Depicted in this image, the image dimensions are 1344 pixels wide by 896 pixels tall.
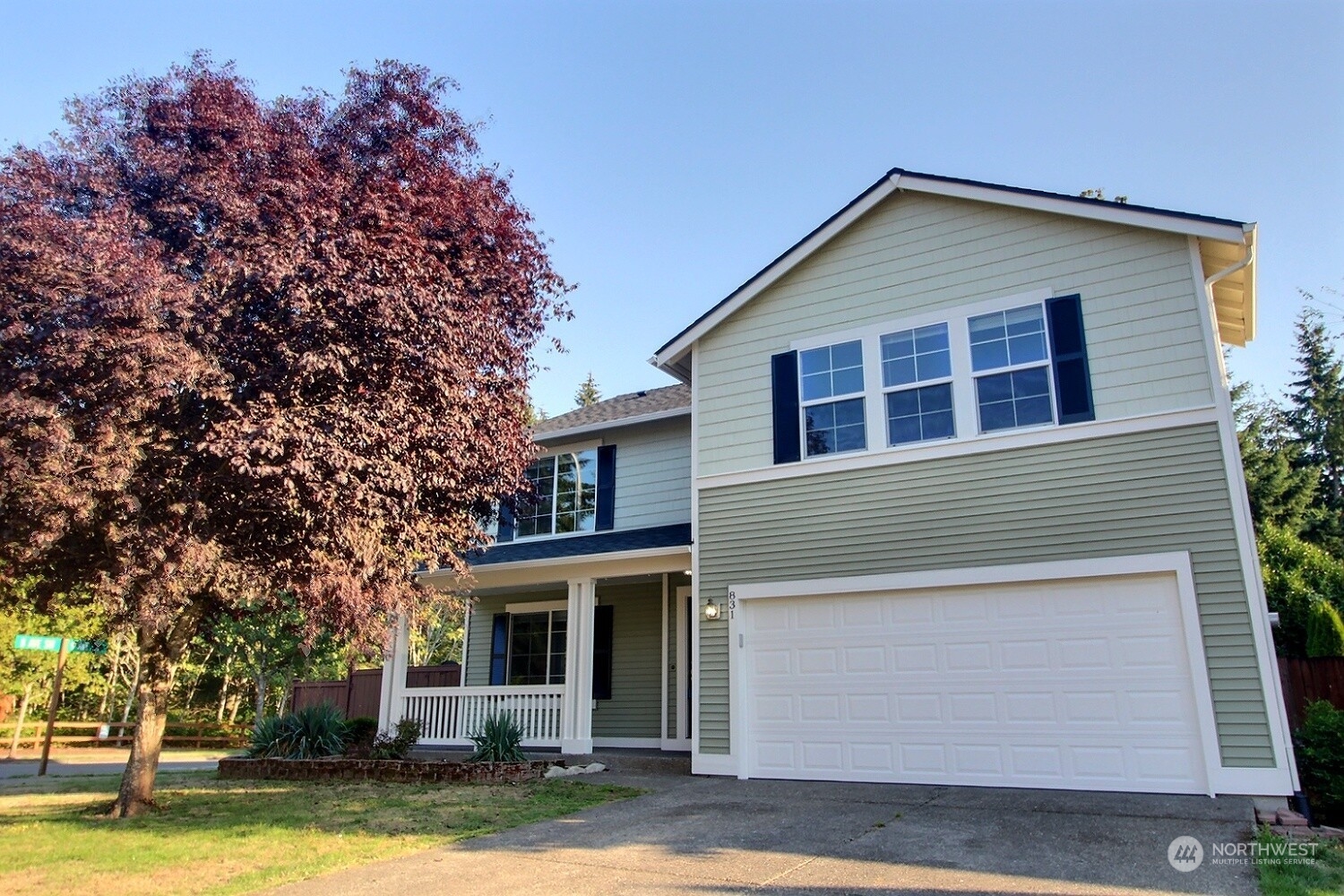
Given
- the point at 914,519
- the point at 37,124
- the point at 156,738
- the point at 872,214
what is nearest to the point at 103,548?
the point at 156,738

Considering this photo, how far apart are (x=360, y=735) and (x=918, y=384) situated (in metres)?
10.3

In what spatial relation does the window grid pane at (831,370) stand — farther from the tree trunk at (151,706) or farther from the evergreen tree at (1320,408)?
the evergreen tree at (1320,408)

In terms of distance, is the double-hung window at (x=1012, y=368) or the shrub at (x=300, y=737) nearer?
the double-hung window at (x=1012, y=368)

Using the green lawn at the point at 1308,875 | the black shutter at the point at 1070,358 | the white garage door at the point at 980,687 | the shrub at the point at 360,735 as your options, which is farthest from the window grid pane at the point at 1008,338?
the shrub at the point at 360,735

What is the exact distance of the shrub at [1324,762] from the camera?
780 centimetres

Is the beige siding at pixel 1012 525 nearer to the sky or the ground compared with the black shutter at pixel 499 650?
nearer to the sky

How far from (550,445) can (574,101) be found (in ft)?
20.2

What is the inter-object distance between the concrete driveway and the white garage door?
47 centimetres

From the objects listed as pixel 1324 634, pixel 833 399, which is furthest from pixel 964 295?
pixel 1324 634

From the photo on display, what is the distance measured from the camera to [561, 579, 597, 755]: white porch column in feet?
40.6

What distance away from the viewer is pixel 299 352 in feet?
26.3

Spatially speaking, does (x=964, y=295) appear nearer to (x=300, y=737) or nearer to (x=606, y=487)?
(x=606, y=487)

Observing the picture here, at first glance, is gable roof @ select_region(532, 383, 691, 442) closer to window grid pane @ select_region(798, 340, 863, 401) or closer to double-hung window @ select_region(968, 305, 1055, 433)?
window grid pane @ select_region(798, 340, 863, 401)

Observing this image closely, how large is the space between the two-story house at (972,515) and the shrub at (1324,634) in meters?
3.39
